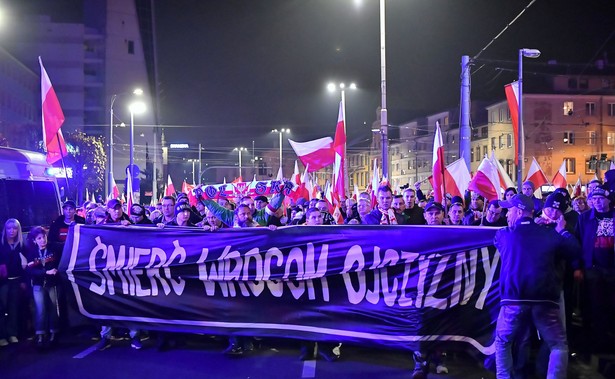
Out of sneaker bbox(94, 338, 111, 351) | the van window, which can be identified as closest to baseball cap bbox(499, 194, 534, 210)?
sneaker bbox(94, 338, 111, 351)

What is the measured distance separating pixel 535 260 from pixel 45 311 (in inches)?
231

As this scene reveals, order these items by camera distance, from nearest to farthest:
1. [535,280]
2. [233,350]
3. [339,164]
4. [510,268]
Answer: [535,280] < [510,268] < [233,350] < [339,164]

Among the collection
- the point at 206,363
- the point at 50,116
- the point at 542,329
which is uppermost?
the point at 50,116

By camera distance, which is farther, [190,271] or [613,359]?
[190,271]

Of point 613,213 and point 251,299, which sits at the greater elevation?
point 613,213

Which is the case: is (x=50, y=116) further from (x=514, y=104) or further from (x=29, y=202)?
(x=514, y=104)

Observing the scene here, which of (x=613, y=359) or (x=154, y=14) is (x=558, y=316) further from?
(x=154, y=14)

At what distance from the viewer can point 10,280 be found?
7.63 meters

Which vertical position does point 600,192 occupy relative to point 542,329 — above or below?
above

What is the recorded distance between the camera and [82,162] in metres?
39.8

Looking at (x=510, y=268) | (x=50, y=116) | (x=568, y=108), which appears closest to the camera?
(x=510, y=268)

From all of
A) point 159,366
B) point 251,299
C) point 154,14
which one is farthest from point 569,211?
point 154,14

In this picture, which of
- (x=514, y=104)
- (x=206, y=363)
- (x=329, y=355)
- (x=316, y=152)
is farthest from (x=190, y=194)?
(x=329, y=355)

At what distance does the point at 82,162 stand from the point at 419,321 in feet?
123
